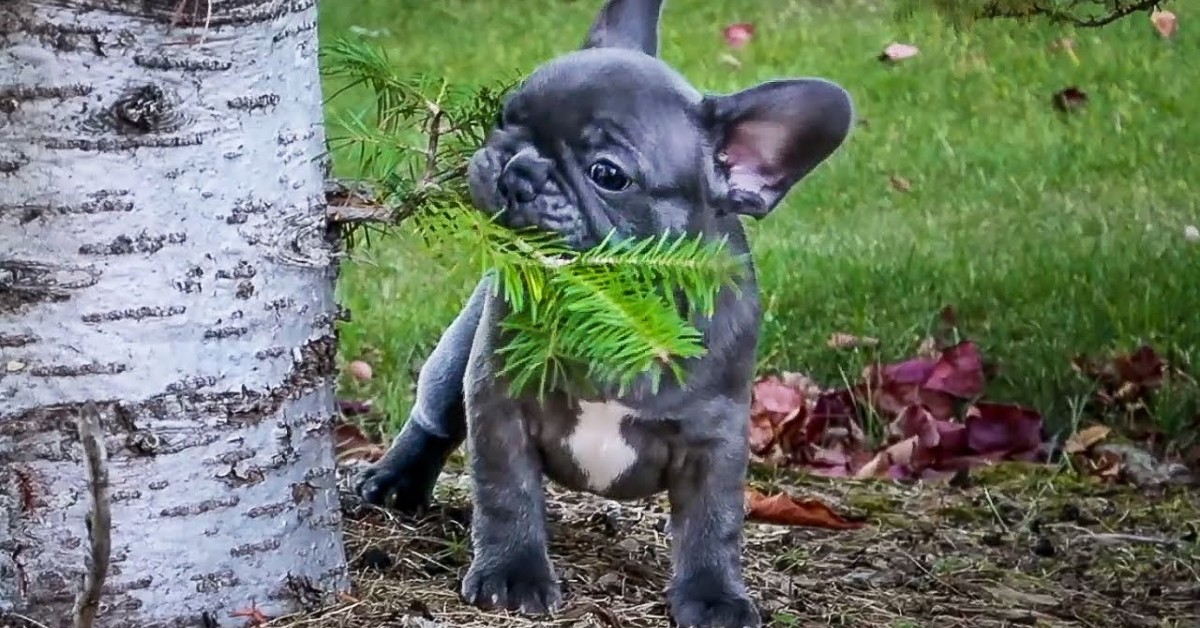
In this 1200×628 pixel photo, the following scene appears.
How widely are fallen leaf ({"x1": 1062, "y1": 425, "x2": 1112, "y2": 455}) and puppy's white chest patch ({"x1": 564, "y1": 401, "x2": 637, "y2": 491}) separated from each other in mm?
1803

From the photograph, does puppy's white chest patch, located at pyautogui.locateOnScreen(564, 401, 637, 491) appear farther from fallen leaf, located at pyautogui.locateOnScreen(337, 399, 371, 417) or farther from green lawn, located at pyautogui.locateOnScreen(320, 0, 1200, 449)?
fallen leaf, located at pyautogui.locateOnScreen(337, 399, 371, 417)

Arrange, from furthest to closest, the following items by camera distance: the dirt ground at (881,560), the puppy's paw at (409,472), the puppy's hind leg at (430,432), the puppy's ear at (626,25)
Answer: the puppy's paw at (409,472), the puppy's hind leg at (430,432), the puppy's ear at (626,25), the dirt ground at (881,560)

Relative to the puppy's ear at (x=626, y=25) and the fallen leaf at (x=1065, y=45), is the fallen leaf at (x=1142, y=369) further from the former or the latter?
the fallen leaf at (x=1065, y=45)

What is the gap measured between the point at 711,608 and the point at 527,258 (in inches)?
26.1

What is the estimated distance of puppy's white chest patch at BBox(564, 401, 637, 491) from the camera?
259cm

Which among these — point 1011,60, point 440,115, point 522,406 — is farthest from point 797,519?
point 1011,60

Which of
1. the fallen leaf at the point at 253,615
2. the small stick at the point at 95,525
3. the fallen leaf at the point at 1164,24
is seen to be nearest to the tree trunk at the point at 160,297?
the fallen leaf at the point at 253,615

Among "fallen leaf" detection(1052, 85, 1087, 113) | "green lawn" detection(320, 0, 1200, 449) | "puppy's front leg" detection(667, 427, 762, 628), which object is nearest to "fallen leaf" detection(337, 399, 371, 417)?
"green lawn" detection(320, 0, 1200, 449)

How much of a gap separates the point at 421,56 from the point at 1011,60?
9.60 ft

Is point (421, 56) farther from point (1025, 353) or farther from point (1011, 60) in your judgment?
point (1025, 353)

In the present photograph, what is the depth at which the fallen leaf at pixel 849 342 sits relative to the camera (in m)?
4.91

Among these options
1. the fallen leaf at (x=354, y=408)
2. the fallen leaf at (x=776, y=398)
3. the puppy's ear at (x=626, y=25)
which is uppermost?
the puppy's ear at (x=626, y=25)

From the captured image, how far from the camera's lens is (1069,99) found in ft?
25.8

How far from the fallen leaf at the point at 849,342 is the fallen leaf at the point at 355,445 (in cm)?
139
